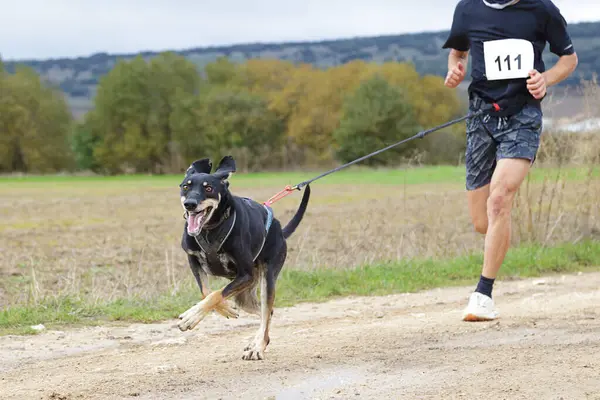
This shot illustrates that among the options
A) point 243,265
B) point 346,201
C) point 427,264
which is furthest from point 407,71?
point 243,265

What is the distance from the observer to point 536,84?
23.5 ft

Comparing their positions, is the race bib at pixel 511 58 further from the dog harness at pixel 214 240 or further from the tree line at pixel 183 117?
the tree line at pixel 183 117


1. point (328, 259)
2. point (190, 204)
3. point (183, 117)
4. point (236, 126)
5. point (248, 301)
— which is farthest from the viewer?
point (183, 117)

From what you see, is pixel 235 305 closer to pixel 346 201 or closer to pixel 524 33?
pixel 524 33

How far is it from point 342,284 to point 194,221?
473 cm

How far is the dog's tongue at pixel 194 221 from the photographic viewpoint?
5.56m

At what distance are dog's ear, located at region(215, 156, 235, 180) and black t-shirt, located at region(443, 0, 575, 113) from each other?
8.33ft

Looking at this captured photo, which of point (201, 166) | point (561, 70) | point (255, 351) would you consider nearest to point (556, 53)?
point (561, 70)

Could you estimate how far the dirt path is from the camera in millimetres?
5266

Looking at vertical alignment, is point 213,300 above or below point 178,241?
above

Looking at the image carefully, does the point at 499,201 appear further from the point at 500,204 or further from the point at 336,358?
the point at 336,358

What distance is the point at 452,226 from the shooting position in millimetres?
17312

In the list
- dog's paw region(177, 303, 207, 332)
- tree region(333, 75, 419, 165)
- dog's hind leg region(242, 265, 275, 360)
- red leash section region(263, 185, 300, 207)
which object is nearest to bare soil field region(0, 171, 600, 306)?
red leash section region(263, 185, 300, 207)

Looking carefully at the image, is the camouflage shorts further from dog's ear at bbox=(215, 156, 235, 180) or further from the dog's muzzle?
the dog's muzzle
